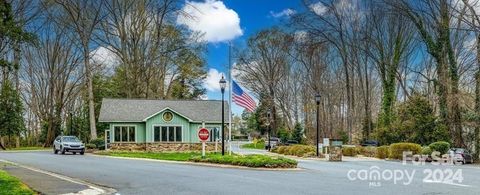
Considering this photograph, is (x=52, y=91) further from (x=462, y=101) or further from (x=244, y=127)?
(x=244, y=127)

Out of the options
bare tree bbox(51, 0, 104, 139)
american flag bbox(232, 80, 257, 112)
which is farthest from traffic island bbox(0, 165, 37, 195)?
bare tree bbox(51, 0, 104, 139)

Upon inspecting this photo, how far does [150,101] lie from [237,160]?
88.6 feet

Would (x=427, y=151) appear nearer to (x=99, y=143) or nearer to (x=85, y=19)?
(x=99, y=143)

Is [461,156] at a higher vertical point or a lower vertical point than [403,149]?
lower

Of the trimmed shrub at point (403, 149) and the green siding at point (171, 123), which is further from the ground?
the green siding at point (171, 123)

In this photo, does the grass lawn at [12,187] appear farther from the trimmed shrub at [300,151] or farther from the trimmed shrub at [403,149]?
the trimmed shrub at [403,149]

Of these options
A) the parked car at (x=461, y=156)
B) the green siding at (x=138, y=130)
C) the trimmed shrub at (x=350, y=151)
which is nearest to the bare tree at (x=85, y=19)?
the green siding at (x=138, y=130)

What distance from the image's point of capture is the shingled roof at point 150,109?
48531 mm

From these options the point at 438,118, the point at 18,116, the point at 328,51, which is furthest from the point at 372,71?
the point at 18,116

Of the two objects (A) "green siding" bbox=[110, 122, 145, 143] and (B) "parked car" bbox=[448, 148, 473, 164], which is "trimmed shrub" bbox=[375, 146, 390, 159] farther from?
(A) "green siding" bbox=[110, 122, 145, 143]

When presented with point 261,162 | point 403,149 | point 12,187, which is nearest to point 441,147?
point 403,149

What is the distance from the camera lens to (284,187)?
15125 mm

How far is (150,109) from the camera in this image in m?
49.8

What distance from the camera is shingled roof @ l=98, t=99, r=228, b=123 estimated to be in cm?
4853
